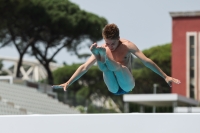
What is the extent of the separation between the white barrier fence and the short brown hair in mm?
1033

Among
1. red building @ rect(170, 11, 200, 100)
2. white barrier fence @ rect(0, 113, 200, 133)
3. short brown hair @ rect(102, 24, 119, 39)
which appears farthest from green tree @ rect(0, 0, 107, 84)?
white barrier fence @ rect(0, 113, 200, 133)

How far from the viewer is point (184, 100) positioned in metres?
20.0

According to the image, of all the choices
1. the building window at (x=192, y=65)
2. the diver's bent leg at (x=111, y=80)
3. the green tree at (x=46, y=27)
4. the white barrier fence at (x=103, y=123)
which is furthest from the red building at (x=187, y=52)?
the white barrier fence at (x=103, y=123)

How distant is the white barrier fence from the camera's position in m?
3.53

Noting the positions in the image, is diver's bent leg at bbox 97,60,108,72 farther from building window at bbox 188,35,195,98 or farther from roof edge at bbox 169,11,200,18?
building window at bbox 188,35,195,98

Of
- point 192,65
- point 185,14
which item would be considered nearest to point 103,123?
point 185,14

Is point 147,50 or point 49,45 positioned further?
point 147,50

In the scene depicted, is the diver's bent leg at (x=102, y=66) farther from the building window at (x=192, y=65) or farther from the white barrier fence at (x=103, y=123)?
the building window at (x=192, y=65)

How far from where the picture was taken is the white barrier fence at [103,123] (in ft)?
11.6

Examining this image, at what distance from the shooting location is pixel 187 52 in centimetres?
2694

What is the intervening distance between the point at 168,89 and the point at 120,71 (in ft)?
86.0

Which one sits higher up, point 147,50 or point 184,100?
point 147,50

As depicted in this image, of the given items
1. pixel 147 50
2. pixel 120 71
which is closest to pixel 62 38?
pixel 147 50

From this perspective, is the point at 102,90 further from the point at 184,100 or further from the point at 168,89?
the point at 184,100
